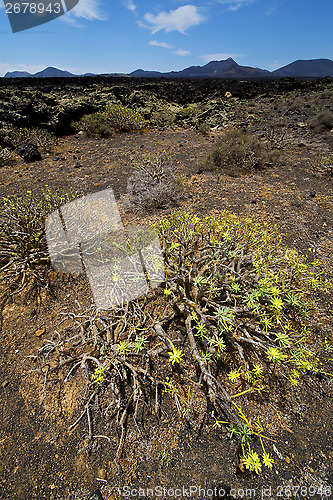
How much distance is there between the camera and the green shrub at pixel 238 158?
5.78 meters

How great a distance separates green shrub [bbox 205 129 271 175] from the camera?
5781 millimetres

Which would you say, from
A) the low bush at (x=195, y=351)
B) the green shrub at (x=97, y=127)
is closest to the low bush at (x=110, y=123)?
the green shrub at (x=97, y=127)

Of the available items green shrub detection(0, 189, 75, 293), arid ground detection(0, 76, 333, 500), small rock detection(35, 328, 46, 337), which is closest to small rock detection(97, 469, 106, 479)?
arid ground detection(0, 76, 333, 500)

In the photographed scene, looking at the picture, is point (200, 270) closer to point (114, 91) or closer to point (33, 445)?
point (33, 445)

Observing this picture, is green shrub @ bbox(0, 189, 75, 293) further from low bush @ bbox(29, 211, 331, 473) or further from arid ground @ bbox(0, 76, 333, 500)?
low bush @ bbox(29, 211, 331, 473)

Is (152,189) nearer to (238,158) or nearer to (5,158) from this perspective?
(238,158)

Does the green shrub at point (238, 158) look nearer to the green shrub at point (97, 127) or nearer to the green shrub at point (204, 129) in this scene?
the green shrub at point (204, 129)

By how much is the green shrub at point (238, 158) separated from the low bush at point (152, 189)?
156 cm

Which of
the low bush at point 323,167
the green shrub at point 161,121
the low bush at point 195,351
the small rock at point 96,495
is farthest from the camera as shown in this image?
the green shrub at point 161,121

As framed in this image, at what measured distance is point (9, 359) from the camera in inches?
88.4

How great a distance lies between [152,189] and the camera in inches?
175

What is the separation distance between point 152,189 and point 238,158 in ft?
9.03

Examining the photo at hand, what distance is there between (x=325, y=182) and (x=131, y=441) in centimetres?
586

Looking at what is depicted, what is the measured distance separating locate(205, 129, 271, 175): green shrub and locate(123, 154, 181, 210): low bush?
156 centimetres
